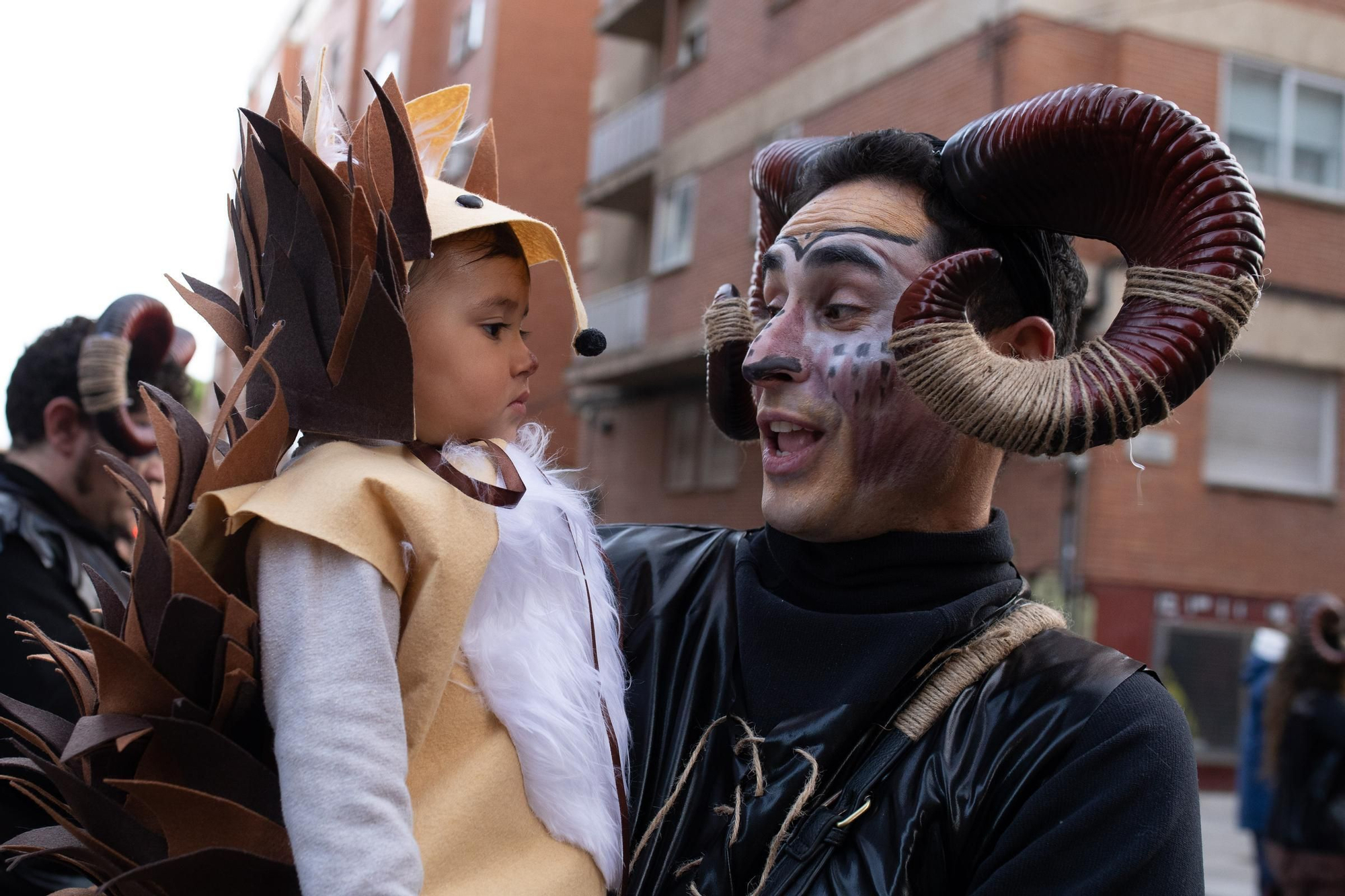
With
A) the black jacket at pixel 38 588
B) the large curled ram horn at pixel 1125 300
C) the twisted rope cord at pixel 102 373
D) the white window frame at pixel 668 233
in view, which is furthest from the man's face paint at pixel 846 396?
the white window frame at pixel 668 233

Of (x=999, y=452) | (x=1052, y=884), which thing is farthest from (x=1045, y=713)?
(x=999, y=452)

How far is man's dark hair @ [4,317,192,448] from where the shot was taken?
12.4 feet

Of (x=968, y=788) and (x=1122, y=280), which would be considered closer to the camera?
(x=968, y=788)

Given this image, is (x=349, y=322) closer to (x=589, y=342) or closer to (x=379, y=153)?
(x=379, y=153)

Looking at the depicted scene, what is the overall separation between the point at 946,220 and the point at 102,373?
102 inches

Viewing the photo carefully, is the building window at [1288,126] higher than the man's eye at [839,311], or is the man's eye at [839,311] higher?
the building window at [1288,126]

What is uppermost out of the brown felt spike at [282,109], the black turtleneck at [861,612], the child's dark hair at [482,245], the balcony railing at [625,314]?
the balcony railing at [625,314]

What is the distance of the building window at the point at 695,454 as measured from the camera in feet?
52.2

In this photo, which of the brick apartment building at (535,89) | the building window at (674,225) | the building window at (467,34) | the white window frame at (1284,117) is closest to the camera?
the white window frame at (1284,117)

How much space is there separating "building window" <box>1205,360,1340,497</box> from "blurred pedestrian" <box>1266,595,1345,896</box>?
19.2 feet

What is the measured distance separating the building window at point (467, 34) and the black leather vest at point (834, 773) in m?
21.3

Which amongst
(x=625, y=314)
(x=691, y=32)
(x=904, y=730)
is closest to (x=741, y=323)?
(x=904, y=730)

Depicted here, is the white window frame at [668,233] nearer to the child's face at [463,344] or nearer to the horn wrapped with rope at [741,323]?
A: the horn wrapped with rope at [741,323]

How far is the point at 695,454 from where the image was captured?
1688 centimetres
